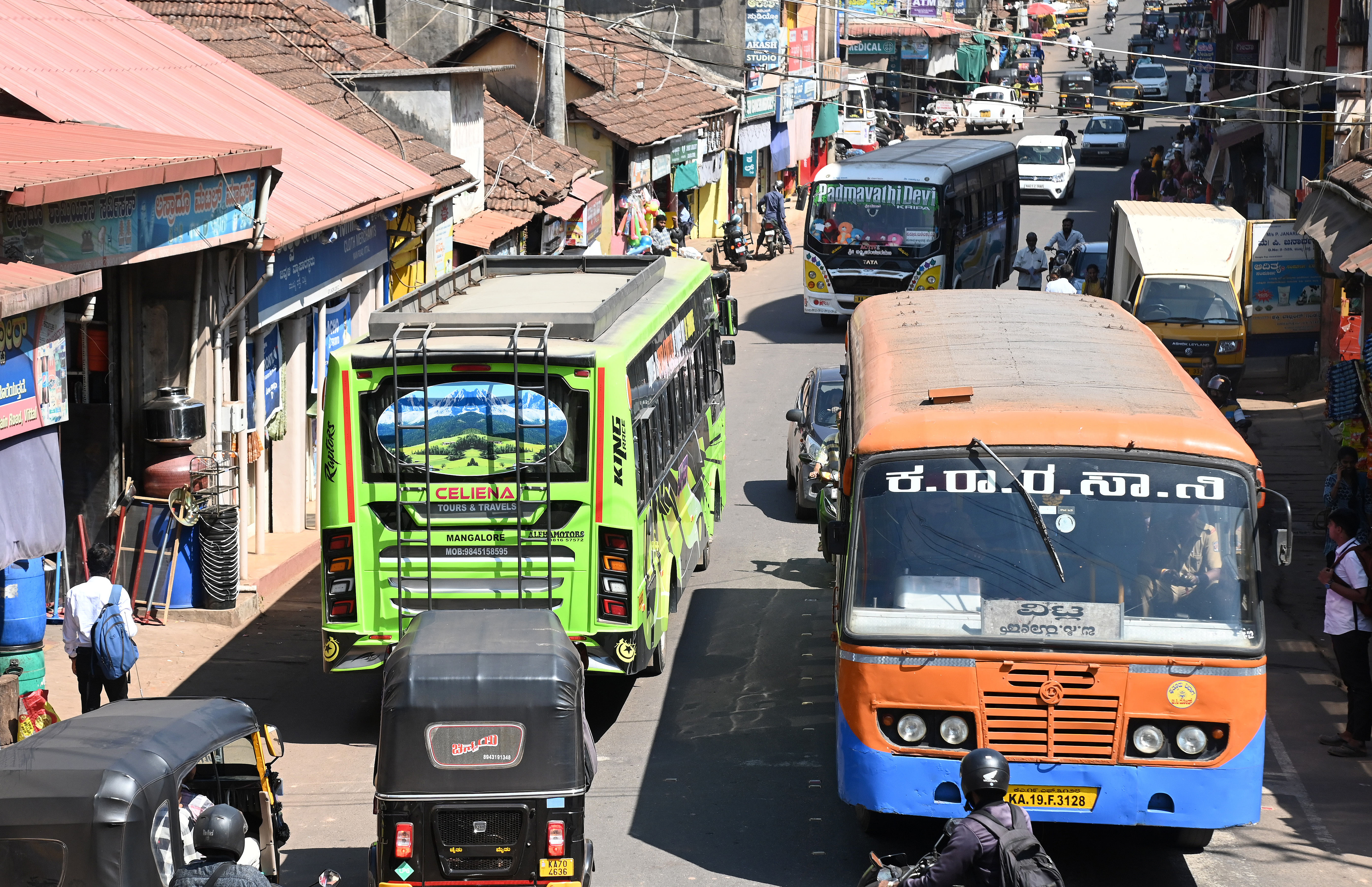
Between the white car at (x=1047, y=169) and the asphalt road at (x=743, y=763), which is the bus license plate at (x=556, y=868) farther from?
the white car at (x=1047, y=169)

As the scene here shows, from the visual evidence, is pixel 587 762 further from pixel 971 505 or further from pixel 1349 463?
pixel 1349 463

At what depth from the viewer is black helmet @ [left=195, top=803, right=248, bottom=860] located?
6250 millimetres

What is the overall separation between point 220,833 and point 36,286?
15.1 ft

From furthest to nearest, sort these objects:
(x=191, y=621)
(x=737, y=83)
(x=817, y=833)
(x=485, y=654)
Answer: (x=737, y=83) < (x=191, y=621) < (x=817, y=833) < (x=485, y=654)

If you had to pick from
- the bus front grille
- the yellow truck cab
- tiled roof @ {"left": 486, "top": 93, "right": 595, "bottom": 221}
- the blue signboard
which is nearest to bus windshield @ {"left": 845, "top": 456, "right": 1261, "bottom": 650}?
Result: the bus front grille

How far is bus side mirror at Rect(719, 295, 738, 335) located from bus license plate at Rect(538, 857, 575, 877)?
1065cm

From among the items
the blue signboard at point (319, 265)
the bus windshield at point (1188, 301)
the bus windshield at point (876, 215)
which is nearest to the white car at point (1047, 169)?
the bus windshield at point (876, 215)

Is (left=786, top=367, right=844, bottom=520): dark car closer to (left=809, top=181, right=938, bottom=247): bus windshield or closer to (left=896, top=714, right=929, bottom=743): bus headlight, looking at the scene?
(left=896, top=714, right=929, bottom=743): bus headlight

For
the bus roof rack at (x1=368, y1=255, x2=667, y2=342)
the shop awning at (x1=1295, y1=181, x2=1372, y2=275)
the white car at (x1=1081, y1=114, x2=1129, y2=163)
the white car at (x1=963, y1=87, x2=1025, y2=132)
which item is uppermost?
the white car at (x1=963, y1=87, x2=1025, y2=132)

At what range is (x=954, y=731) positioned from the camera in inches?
307

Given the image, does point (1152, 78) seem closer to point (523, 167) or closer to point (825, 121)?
point (825, 121)

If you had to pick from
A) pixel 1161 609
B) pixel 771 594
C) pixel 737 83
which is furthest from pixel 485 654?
pixel 737 83

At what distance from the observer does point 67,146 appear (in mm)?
11117

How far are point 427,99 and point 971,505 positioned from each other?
49.7 ft
